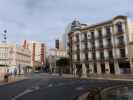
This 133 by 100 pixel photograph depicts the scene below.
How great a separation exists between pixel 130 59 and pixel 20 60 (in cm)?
6234

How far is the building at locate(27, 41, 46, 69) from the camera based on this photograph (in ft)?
470

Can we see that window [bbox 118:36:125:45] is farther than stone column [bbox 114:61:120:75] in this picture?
Yes

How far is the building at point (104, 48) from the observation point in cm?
4575

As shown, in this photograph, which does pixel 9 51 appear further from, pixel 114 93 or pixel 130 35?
pixel 114 93

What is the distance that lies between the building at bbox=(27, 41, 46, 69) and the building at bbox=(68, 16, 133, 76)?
86.4 meters

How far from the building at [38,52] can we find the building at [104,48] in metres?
86.4

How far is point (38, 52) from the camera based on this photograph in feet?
484

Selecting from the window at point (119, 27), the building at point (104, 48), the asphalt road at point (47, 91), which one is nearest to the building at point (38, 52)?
the building at point (104, 48)

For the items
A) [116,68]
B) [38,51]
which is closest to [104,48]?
[116,68]

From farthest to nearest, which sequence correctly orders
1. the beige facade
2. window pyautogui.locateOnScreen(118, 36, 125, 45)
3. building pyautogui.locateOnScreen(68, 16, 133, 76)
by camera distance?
the beige facade → window pyautogui.locateOnScreen(118, 36, 125, 45) → building pyautogui.locateOnScreen(68, 16, 133, 76)

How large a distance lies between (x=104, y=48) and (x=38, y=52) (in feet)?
337

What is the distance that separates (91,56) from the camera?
5375 centimetres

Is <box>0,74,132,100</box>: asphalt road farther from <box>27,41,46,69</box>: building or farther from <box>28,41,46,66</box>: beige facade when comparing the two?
<box>28,41,46,66</box>: beige facade

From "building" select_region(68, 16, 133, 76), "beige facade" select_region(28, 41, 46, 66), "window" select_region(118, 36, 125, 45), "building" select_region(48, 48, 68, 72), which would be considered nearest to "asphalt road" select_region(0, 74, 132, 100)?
"building" select_region(68, 16, 133, 76)
